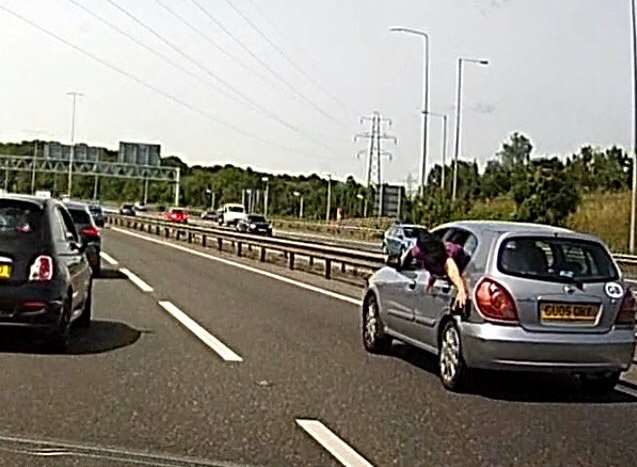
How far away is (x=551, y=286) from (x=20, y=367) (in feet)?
16.6

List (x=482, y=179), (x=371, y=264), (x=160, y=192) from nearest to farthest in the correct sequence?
(x=371, y=264) → (x=482, y=179) → (x=160, y=192)

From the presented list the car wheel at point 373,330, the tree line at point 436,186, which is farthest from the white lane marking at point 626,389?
the tree line at point 436,186

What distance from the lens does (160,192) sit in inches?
6447

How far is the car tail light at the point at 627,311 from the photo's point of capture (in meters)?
11.3

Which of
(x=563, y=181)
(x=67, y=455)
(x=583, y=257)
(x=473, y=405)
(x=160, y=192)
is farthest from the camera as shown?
(x=160, y=192)

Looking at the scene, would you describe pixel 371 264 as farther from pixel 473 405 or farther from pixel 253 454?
pixel 253 454

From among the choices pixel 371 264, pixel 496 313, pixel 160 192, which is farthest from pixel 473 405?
pixel 160 192

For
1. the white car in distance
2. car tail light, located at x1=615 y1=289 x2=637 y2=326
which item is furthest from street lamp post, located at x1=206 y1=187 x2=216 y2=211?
car tail light, located at x1=615 y1=289 x2=637 y2=326

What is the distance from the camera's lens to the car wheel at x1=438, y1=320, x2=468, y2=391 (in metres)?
11.2

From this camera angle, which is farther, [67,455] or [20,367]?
[20,367]

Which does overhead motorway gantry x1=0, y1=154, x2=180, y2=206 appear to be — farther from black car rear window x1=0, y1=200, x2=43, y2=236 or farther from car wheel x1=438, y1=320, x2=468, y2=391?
car wheel x1=438, y1=320, x2=468, y2=391

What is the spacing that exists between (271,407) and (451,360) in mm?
2086

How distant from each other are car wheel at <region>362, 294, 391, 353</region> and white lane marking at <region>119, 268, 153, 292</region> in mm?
9498

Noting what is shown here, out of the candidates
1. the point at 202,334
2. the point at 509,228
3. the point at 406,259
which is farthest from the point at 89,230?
the point at 509,228
